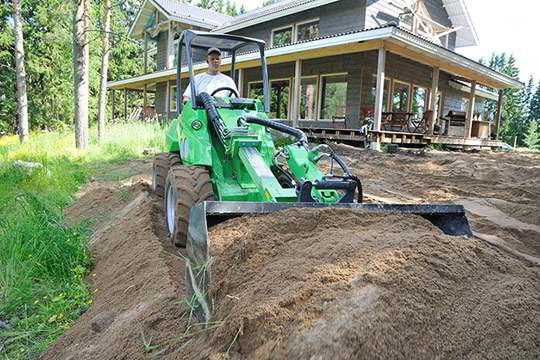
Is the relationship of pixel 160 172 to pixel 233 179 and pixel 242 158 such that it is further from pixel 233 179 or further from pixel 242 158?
pixel 242 158

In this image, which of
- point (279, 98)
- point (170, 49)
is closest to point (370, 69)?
point (279, 98)

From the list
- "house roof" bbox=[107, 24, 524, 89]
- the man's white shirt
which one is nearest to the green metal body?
the man's white shirt

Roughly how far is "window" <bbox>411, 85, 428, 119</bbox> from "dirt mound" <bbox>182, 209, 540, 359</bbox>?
16910 mm

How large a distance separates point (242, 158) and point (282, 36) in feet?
54.1

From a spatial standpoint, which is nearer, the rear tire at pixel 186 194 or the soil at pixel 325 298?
the soil at pixel 325 298

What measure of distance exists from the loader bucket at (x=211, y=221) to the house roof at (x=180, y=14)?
22166 millimetres

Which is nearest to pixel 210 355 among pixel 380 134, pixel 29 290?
pixel 29 290

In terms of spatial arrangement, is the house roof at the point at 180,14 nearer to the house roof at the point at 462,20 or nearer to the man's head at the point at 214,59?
the house roof at the point at 462,20

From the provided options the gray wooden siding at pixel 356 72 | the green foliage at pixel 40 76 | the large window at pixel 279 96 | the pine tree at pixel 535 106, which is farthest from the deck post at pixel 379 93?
the pine tree at pixel 535 106

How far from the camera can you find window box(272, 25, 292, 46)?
1862 centimetres

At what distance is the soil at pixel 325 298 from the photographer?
1.77 meters

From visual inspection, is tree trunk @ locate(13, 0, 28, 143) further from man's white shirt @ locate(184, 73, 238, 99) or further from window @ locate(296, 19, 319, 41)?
man's white shirt @ locate(184, 73, 238, 99)

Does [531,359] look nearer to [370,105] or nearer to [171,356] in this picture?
[171,356]

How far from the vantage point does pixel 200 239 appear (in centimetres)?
259
